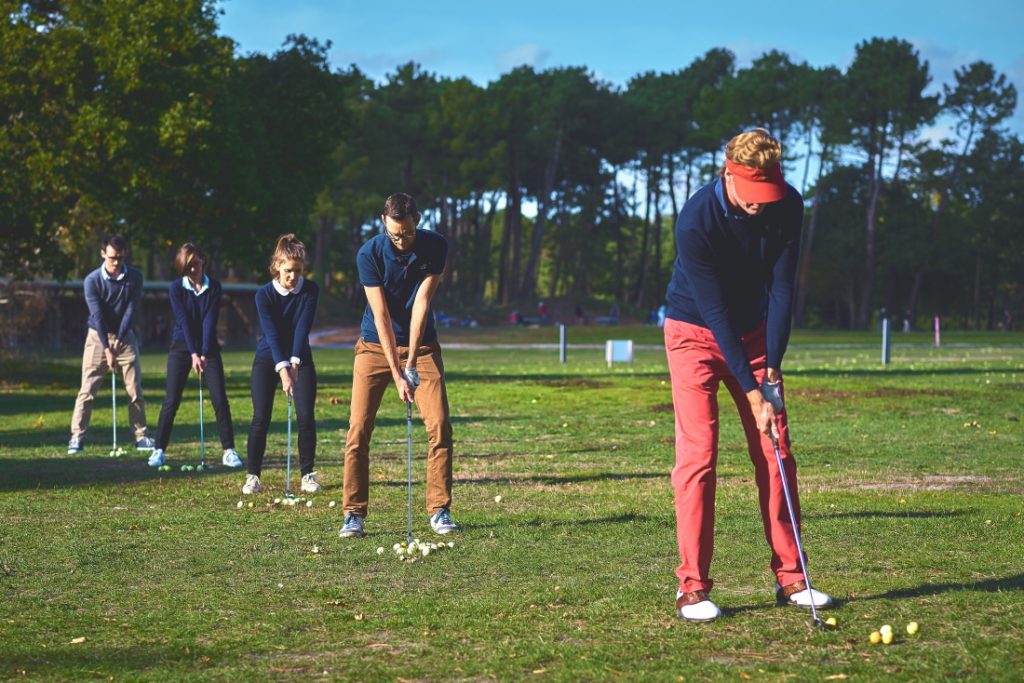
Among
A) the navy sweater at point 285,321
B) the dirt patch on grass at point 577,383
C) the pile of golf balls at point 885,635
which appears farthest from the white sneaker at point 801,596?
the dirt patch on grass at point 577,383

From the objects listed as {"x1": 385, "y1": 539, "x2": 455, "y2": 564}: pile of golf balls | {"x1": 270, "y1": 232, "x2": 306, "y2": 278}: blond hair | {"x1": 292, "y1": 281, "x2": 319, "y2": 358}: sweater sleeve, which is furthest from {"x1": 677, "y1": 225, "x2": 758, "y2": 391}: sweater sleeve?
{"x1": 292, "y1": 281, "x2": 319, "y2": 358}: sweater sleeve

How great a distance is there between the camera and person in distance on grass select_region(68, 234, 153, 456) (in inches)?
550

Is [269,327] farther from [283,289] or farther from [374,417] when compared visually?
[374,417]

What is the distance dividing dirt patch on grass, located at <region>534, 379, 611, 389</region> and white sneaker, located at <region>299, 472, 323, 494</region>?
45.9 ft

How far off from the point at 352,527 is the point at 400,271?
1730 millimetres

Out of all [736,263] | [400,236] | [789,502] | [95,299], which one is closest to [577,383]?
[95,299]

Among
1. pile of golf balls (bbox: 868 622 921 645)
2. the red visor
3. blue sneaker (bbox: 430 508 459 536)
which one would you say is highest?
the red visor

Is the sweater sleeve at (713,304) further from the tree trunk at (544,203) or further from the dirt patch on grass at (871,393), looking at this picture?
the tree trunk at (544,203)

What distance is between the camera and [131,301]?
14.1 metres

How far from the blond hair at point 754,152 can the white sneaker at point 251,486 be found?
637cm

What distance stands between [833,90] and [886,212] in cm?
1726

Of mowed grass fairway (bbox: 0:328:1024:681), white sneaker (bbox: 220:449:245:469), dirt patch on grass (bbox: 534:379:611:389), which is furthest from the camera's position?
dirt patch on grass (bbox: 534:379:611:389)

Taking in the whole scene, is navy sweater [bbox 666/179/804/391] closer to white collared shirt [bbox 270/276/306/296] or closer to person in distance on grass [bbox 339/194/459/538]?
person in distance on grass [bbox 339/194/459/538]

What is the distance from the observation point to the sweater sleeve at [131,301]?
1408 centimetres
